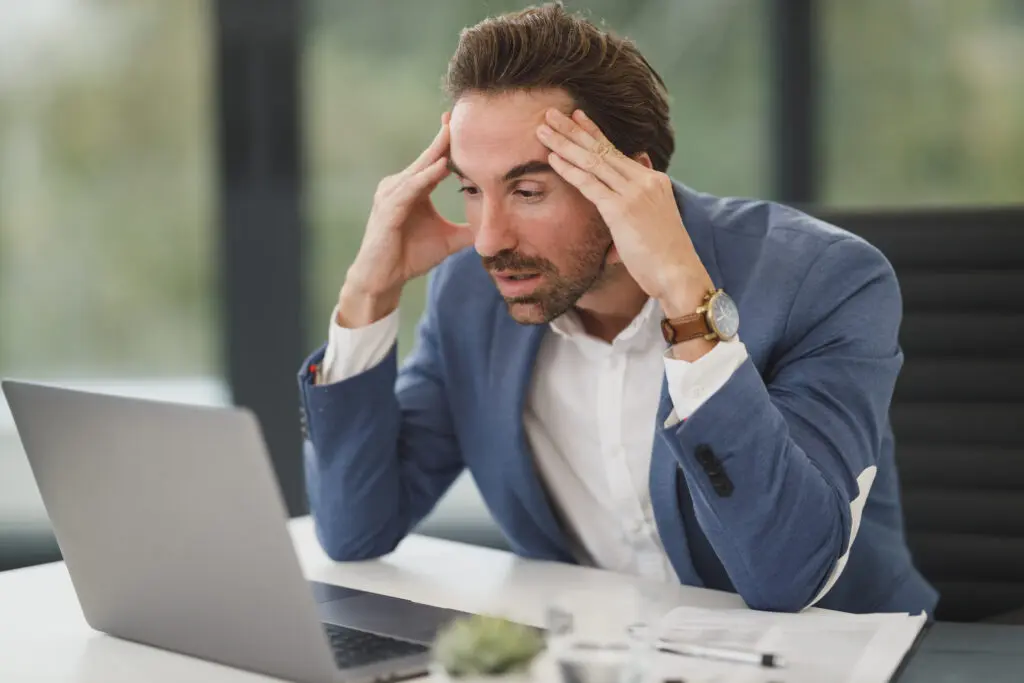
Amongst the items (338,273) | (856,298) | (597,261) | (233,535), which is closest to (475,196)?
(597,261)

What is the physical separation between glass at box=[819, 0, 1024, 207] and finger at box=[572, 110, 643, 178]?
5.75 ft

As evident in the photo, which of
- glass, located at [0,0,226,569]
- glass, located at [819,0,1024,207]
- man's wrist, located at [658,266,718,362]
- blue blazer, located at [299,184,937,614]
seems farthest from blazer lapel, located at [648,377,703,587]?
glass, located at [0,0,226,569]

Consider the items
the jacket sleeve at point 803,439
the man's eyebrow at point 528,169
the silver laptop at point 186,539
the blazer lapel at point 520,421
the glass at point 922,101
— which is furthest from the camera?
the glass at point 922,101

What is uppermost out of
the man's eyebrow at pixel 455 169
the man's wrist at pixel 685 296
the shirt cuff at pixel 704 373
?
the man's eyebrow at pixel 455 169

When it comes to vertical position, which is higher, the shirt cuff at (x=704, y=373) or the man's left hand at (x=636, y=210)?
the man's left hand at (x=636, y=210)

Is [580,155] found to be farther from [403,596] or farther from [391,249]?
[403,596]

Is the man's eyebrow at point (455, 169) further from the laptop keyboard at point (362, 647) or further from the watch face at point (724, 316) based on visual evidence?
the laptop keyboard at point (362, 647)

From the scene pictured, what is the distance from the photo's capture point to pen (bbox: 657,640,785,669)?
1079mm

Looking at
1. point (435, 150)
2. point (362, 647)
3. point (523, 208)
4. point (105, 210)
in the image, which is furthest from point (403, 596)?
point (105, 210)

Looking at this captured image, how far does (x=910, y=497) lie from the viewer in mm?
1764

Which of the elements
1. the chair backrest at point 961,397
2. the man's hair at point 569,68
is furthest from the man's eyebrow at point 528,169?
the chair backrest at point 961,397

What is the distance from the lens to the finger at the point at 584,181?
1474 mm

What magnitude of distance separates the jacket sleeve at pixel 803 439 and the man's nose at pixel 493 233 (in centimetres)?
33

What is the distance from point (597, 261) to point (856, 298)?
0.31m
